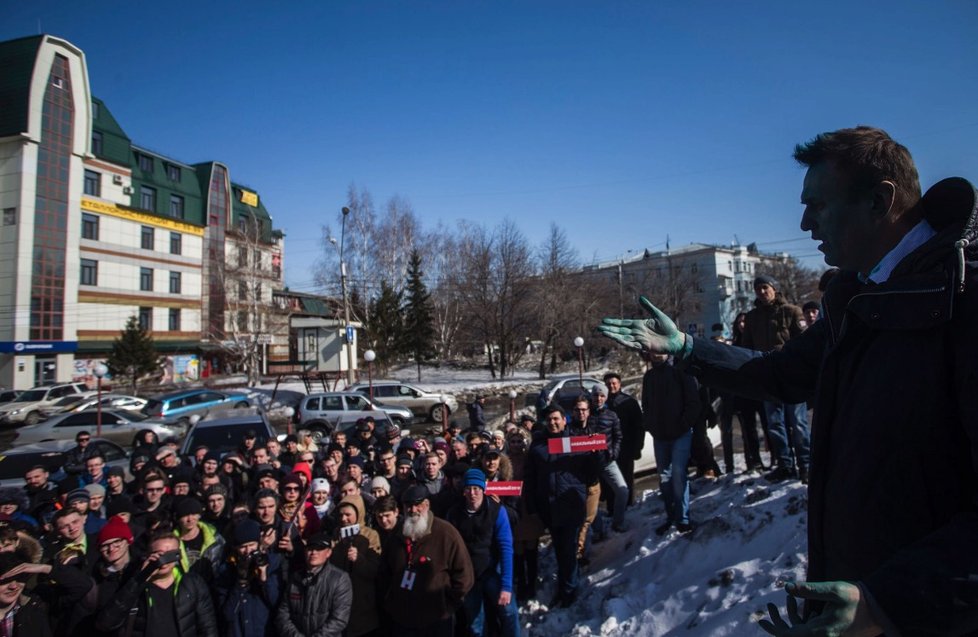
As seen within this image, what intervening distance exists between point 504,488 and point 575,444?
96 cm

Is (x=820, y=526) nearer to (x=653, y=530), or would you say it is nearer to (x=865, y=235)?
(x=865, y=235)

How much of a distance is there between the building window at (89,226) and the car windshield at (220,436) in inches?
1408

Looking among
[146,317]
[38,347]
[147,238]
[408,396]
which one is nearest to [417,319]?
[408,396]

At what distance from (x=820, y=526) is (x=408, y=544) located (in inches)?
139

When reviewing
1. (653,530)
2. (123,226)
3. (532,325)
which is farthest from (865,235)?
(123,226)

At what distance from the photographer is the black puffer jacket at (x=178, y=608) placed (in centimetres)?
345

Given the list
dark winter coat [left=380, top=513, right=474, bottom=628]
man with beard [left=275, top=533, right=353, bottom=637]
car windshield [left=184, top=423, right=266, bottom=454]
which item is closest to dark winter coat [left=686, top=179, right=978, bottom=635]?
dark winter coat [left=380, top=513, right=474, bottom=628]

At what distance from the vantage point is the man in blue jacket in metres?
4.74

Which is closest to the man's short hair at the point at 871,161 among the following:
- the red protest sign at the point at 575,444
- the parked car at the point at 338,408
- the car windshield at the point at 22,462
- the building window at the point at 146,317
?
the red protest sign at the point at 575,444

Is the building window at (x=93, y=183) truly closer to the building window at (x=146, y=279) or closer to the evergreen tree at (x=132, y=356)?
the building window at (x=146, y=279)

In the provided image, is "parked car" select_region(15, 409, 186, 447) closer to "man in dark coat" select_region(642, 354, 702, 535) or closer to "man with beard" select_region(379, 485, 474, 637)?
"man with beard" select_region(379, 485, 474, 637)

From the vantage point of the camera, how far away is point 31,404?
24375mm

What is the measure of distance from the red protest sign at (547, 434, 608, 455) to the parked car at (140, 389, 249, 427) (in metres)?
16.9

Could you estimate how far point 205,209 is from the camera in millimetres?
44938
